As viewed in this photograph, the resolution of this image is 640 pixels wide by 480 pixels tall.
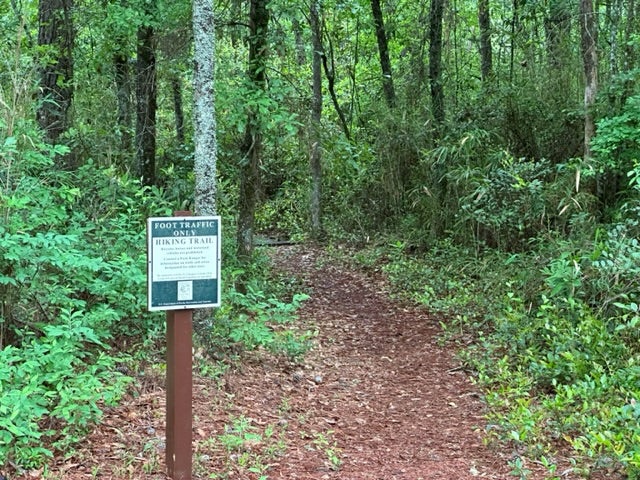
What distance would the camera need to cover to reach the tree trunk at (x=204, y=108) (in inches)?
221

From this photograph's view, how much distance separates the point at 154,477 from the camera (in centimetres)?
377

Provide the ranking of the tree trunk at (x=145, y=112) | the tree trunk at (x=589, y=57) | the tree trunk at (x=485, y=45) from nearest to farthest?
the tree trunk at (x=589, y=57) < the tree trunk at (x=145, y=112) < the tree trunk at (x=485, y=45)

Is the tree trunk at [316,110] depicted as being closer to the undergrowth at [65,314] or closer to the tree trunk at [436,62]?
the tree trunk at [436,62]

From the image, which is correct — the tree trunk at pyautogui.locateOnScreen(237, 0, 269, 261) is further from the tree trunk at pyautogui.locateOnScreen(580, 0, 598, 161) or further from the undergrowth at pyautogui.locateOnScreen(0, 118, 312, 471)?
the tree trunk at pyautogui.locateOnScreen(580, 0, 598, 161)

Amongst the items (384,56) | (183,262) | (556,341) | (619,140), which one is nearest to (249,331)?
(183,262)

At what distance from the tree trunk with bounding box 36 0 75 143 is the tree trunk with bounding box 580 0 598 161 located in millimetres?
6869

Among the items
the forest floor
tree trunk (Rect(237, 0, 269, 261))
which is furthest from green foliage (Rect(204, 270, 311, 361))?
tree trunk (Rect(237, 0, 269, 261))

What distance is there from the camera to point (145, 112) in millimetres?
9391

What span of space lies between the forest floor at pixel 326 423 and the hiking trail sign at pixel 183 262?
1145 millimetres

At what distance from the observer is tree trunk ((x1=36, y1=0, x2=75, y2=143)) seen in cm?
774

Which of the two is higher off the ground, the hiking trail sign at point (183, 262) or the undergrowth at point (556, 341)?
the hiking trail sign at point (183, 262)

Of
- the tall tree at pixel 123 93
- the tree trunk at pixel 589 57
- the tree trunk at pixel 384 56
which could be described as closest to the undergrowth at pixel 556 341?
the tree trunk at pixel 589 57

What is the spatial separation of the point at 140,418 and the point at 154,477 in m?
0.80

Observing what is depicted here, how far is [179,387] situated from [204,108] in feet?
9.54
